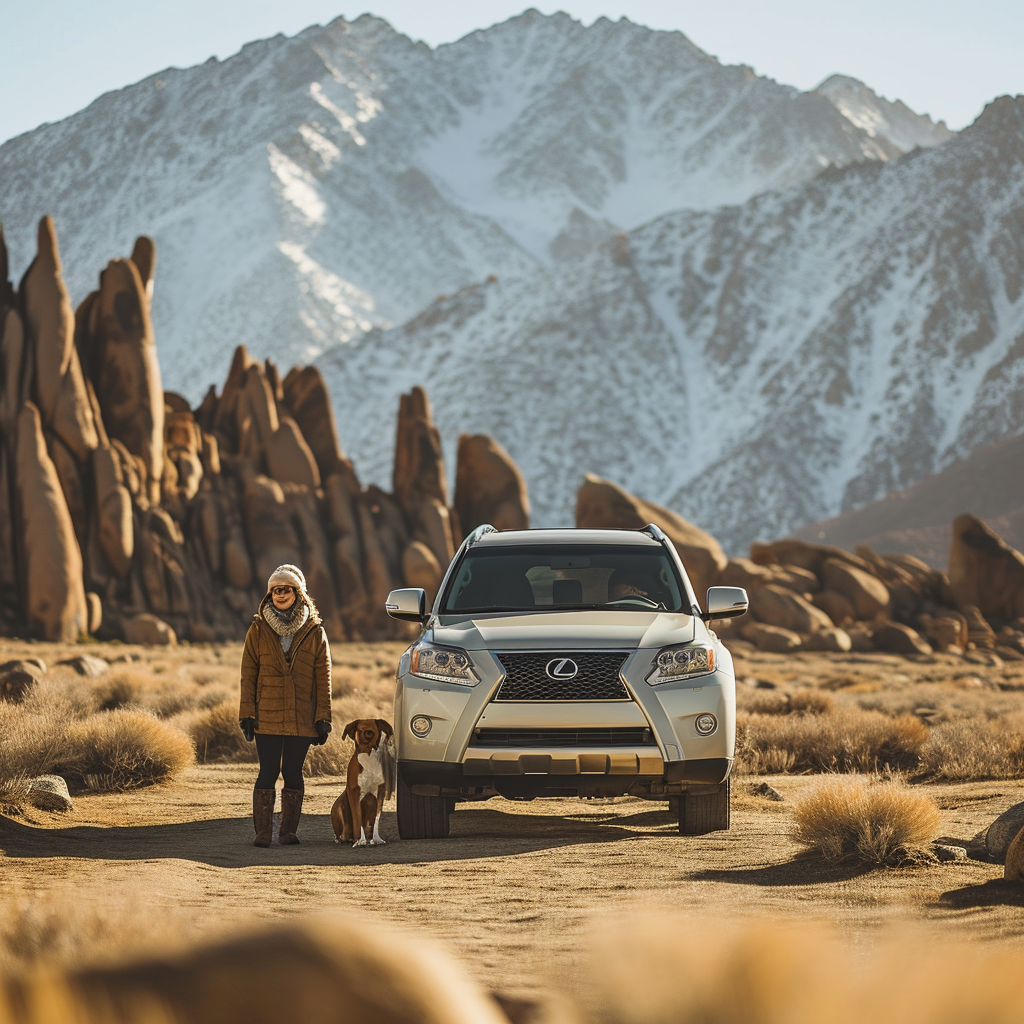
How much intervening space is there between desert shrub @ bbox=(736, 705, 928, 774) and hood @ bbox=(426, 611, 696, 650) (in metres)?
5.00

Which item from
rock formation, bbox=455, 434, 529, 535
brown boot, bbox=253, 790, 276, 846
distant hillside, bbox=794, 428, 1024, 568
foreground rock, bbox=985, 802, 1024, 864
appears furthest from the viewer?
distant hillside, bbox=794, 428, 1024, 568

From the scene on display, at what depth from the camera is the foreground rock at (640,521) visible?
5166 centimetres

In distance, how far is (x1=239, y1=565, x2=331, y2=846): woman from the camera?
29.1ft

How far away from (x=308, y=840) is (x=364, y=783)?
3.15ft

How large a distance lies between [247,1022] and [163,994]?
0.58 feet

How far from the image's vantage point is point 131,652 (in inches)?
1374

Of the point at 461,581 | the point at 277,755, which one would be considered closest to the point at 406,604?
the point at 461,581

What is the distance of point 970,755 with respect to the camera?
13383mm

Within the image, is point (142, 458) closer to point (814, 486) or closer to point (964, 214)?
point (814, 486)

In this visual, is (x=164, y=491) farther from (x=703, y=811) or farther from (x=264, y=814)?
(x=703, y=811)

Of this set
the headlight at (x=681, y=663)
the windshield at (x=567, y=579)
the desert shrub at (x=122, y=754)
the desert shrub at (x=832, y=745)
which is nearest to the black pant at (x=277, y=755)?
the windshield at (x=567, y=579)

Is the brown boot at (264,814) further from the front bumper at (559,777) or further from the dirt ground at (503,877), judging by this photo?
the front bumper at (559,777)

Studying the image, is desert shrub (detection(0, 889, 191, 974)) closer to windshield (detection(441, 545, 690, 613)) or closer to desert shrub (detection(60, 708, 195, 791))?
windshield (detection(441, 545, 690, 613))

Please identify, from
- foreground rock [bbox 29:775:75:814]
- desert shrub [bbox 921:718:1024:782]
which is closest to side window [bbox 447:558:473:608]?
foreground rock [bbox 29:775:75:814]
